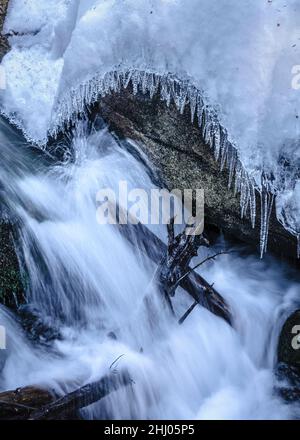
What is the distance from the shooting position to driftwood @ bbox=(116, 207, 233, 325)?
341cm

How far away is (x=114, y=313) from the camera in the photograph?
12.0 feet

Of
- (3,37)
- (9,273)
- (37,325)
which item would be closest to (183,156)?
(9,273)

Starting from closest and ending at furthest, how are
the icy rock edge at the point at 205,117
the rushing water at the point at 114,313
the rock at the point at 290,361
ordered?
the icy rock edge at the point at 205,117, the rushing water at the point at 114,313, the rock at the point at 290,361

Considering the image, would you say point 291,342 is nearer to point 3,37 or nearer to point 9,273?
point 9,273

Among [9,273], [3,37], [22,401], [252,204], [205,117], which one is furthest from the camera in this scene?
[3,37]

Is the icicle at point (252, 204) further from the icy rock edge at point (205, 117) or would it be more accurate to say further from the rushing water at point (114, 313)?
the rushing water at point (114, 313)

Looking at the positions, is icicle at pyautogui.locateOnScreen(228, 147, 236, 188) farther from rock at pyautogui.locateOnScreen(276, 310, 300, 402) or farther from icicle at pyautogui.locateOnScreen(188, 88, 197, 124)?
rock at pyautogui.locateOnScreen(276, 310, 300, 402)

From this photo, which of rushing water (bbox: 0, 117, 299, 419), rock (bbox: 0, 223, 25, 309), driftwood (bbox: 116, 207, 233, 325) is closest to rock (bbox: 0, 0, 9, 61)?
rushing water (bbox: 0, 117, 299, 419)

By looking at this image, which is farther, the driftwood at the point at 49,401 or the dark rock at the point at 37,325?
the dark rock at the point at 37,325

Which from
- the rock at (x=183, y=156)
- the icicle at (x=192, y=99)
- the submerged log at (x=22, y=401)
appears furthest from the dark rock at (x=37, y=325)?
the icicle at (x=192, y=99)

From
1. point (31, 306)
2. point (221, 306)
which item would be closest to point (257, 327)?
point (221, 306)

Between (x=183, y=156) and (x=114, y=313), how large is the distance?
1.28 metres

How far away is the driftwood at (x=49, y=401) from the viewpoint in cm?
280

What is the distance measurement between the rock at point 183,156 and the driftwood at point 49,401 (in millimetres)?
1422
